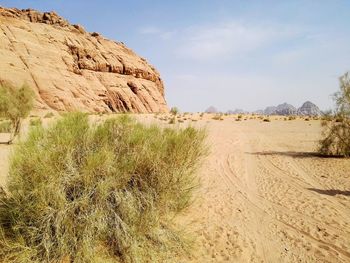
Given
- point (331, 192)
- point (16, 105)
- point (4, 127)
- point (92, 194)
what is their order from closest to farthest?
point (92, 194) → point (331, 192) → point (16, 105) → point (4, 127)

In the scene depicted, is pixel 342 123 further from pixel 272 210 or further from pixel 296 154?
pixel 272 210

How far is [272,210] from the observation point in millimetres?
8289

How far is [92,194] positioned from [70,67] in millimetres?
45795

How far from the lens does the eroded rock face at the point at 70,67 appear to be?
40.1 meters

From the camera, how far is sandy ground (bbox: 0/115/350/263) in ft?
19.9

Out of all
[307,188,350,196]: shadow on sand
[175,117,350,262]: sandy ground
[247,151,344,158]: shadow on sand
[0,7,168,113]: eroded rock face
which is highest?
[0,7,168,113]: eroded rock face

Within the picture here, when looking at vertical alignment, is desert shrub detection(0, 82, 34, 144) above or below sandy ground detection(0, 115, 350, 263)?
above

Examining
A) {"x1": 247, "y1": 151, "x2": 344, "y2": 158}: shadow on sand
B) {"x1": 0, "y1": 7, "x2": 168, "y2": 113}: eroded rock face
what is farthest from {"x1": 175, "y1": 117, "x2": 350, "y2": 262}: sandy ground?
{"x1": 0, "y1": 7, "x2": 168, "y2": 113}: eroded rock face

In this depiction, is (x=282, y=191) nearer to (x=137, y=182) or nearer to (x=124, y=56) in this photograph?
(x=137, y=182)

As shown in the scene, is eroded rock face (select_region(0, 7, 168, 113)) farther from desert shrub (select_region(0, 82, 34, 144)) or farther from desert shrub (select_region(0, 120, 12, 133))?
desert shrub (select_region(0, 82, 34, 144))

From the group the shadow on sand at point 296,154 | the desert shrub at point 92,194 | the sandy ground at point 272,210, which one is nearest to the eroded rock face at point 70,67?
the sandy ground at point 272,210

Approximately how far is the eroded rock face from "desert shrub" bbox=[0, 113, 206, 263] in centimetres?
3496

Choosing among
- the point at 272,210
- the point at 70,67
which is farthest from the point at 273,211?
the point at 70,67

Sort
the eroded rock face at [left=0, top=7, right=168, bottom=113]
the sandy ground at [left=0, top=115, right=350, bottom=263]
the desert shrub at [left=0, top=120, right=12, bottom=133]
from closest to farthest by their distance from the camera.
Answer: the sandy ground at [left=0, top=115, right=350, bottom=263], the desert shrub at [left=0, top=120, right=12, bottom=133], the eroded rock face at [left=0, top=7, right=168, bottom=113]
